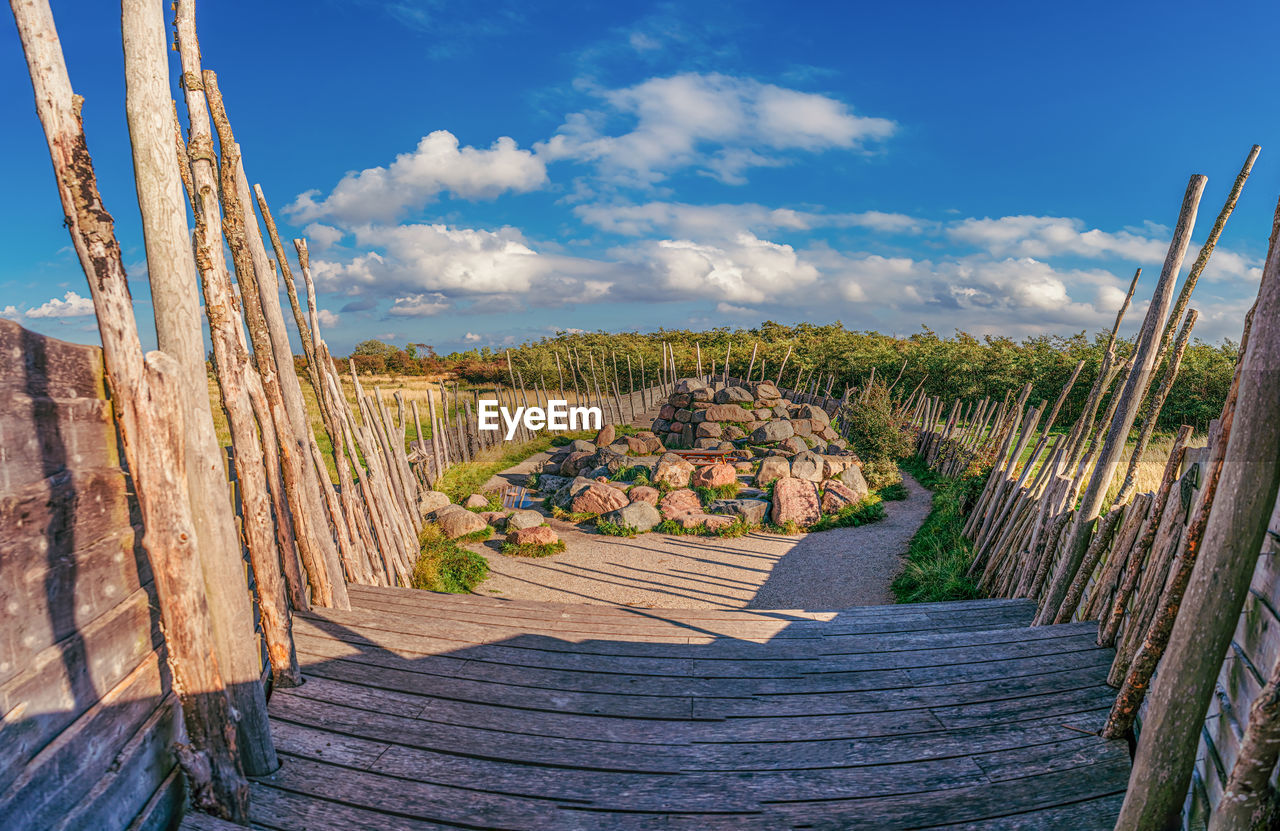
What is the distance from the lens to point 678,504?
11078mm

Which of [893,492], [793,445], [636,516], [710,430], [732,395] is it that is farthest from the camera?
[732,395]

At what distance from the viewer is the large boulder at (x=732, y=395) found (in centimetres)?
1744

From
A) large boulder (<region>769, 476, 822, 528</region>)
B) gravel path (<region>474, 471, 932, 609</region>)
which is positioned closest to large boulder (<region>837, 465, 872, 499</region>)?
large boulder (<region>769, 476, 822, 528</region>)

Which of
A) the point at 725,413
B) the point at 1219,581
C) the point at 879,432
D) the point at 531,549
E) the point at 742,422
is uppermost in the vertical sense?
the point at 1219,581

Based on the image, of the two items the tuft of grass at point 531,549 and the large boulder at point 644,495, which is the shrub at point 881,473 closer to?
the large boulder at point 644,495

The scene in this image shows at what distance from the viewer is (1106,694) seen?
127 inches

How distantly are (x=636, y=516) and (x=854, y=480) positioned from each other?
14.7ft

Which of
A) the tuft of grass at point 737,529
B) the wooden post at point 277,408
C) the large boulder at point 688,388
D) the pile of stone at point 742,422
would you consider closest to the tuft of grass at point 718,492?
the tuft of grass at point 737,529

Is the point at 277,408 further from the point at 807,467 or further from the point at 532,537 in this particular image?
the point at 807,467

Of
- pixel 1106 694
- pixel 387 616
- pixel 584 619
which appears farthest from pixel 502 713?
pixel 1106 694

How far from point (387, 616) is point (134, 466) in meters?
2.43

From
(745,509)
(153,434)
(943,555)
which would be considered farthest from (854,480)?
(153,434)

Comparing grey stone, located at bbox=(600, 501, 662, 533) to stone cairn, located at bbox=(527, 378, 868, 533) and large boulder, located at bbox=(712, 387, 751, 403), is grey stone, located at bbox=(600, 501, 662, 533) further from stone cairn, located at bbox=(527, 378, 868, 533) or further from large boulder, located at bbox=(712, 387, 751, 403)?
large boulder, located at bbox=(712, 387, 751, 403)

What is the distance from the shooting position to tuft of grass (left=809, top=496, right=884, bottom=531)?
10.6 meters
